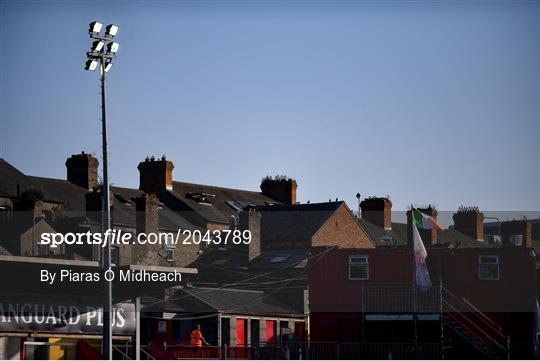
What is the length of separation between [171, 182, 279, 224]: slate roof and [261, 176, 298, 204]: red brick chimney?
78 cm

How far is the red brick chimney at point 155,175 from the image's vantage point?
88.9m

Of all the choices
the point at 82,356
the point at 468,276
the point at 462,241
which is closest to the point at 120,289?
the point at 82,356

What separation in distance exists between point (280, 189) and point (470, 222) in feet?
56.4

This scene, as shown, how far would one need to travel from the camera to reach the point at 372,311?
5656 cm

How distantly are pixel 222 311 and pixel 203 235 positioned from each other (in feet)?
90.3

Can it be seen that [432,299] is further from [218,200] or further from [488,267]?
[218,200]

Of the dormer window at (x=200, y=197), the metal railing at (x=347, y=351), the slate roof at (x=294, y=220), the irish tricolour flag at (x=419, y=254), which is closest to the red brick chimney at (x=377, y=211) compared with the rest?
the slate roof at (x=294, y=220)

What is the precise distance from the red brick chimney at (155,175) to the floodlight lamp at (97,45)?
169 ft

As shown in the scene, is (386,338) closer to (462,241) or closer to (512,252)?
(512,252)

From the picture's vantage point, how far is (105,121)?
35031 millimetres

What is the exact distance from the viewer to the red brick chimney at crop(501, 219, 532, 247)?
87625 millimetres

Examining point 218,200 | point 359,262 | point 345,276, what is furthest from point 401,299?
point 218,200
